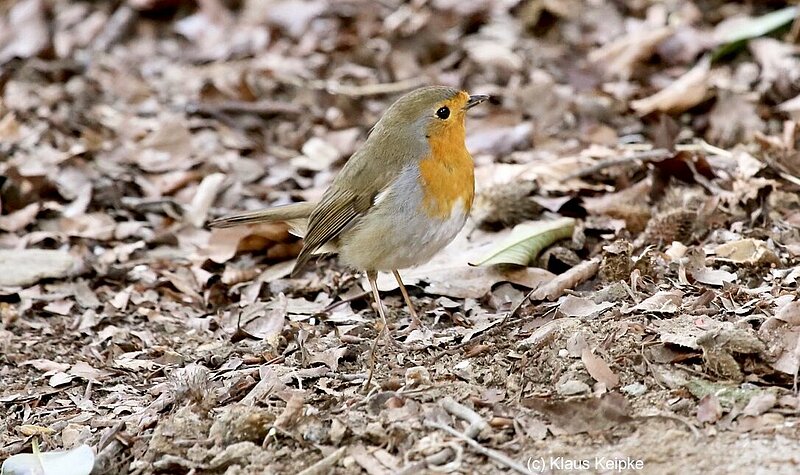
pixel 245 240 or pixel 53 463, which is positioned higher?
pixel 53 463

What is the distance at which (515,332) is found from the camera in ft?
12.5

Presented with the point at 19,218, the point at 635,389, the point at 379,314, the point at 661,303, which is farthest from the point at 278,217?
the point at 635,389

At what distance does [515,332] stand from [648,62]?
3717 millimetres

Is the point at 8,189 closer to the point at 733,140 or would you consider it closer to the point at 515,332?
the point at 515,332

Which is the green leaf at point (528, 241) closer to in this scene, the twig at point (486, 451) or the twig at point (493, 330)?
the twig at point (493, 330)

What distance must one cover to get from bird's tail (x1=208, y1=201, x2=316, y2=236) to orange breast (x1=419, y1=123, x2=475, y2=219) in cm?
81

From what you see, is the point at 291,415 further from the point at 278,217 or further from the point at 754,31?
the point at 754,31

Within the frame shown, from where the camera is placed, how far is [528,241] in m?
4.66

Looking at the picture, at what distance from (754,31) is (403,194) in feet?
11.9

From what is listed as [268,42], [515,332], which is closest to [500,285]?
[515,332]

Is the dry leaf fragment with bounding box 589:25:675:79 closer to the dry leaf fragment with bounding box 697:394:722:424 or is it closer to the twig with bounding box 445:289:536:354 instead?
the twig with bounding box 445:289:536:354

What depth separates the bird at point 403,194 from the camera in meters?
4.16

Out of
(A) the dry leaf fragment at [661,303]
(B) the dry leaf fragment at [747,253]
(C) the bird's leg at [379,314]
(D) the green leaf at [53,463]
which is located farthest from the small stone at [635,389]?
(D) the green leaf at [53,463]

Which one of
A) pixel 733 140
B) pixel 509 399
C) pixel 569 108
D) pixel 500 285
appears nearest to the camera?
pixel 509 399
